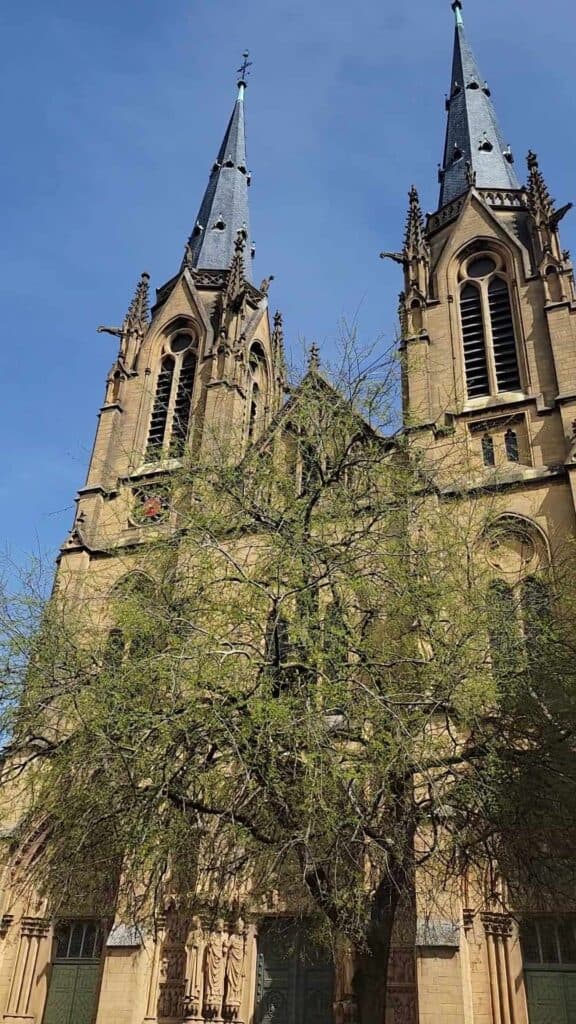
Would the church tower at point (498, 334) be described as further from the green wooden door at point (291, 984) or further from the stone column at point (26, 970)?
the stone column at point (26, 970)

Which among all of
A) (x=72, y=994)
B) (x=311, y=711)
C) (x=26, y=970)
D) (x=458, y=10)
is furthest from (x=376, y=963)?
(x=458, y=10)

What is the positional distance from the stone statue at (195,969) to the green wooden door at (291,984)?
1038 mm

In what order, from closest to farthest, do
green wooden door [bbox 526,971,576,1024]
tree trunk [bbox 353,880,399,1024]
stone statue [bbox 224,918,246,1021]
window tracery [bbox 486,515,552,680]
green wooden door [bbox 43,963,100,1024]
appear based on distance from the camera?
tree trunk [bbox 353,880,399,1024]
window tracery [bbox 486,515,552,680]
green wooden door [bbox 526,971,576,1024]
stone statue [bbox 224,918,246,1021]
green wooden door [bbox 43,963,100,1024]

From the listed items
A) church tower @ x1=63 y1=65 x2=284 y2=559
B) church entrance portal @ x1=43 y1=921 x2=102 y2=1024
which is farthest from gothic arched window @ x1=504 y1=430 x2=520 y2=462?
church entrance portal @ x1=43 y1=921 x2=102 y2=1024

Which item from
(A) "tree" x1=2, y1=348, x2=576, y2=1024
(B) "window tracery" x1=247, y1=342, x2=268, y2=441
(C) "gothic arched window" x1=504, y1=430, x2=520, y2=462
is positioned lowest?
(A) "tree" x1=2, y1=348, x2=576, y2=1024

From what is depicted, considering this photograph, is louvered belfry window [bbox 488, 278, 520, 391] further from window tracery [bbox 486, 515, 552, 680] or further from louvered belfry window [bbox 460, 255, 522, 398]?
window tracery [bbox 486, 515, 552, 680]

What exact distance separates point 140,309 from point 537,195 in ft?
37.5

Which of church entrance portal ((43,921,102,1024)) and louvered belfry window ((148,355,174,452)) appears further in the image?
louvered belfry window ((148,355,174,452))

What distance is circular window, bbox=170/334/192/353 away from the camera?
24352 mm

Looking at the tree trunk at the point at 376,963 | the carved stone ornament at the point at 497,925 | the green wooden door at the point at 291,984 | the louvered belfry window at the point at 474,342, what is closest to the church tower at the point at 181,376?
the louvered belfry window at the point at 474,342

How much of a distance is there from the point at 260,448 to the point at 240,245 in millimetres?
14203

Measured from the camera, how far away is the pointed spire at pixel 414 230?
2217 cm

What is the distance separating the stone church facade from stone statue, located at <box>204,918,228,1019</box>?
3 centimetres

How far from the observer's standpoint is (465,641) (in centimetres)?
916
